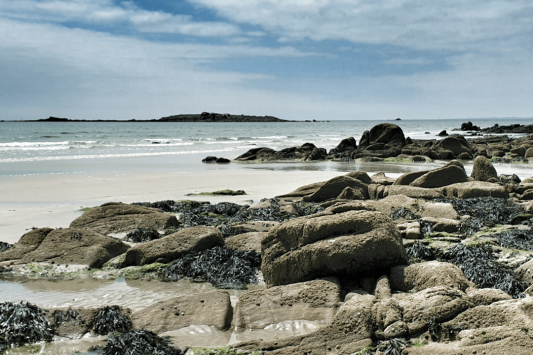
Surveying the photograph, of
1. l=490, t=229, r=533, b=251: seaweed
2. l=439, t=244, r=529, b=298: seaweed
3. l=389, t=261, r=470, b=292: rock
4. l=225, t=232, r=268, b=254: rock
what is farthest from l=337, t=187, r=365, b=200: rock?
l=389, t=261, r=470, b=292: rock

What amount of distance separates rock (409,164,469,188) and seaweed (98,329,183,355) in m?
8.75

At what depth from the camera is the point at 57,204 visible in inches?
437

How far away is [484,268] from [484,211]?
3.86m

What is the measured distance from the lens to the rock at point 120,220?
8281 millimetres

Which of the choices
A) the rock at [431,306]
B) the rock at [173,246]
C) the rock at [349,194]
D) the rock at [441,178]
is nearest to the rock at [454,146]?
the rock at [441,178]

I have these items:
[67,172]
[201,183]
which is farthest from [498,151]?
[67,172]

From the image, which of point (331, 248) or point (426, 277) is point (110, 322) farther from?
point (426, 277)

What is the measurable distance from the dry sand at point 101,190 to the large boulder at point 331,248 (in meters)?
5.15

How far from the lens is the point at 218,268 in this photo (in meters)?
6.22

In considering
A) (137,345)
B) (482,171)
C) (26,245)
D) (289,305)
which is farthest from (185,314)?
(482,171)

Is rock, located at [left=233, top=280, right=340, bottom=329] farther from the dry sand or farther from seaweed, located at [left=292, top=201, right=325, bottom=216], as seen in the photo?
the dry sand

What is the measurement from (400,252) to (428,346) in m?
1.67

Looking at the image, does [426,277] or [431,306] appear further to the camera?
[426,277]

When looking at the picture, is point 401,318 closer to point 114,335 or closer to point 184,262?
point 114,335
